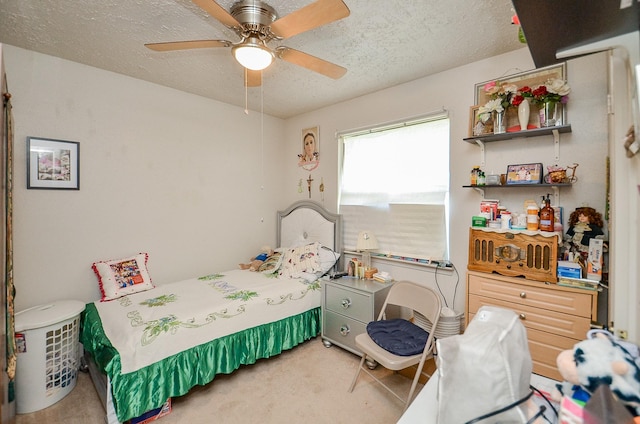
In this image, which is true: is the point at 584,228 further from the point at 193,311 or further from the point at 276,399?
the point at 193,311

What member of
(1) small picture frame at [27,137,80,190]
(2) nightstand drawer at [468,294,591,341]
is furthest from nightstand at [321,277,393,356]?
(1) small picture frame at [27,137,80,190]

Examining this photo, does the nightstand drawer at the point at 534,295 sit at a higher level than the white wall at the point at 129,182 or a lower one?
lower

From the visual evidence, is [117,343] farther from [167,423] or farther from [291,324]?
[291,324]

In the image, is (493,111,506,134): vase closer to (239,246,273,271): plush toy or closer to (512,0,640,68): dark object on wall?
(512,0,640,68): dark object on wall

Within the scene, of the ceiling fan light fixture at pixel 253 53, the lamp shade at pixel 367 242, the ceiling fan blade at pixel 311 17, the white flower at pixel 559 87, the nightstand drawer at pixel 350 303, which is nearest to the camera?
the ceiling fan blade at pixel 311 17

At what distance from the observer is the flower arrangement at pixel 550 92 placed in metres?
1.85

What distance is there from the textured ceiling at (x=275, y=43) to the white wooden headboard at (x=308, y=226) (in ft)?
4.66

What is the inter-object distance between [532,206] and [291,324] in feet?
7.11

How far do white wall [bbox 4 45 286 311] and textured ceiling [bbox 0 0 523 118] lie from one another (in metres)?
0.26

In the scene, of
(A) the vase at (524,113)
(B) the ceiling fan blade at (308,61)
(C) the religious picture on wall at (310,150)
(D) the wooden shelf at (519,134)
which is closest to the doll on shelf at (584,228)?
(D) the wooden shelf at (519,134)

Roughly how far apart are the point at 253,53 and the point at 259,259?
239 cm

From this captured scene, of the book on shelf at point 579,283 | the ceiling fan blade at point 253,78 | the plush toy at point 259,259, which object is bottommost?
the plush toy at point 259,259

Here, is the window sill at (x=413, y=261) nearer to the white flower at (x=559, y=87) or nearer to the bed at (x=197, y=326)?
the bed at (x=197, y=326)

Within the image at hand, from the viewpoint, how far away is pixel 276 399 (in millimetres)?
2037
